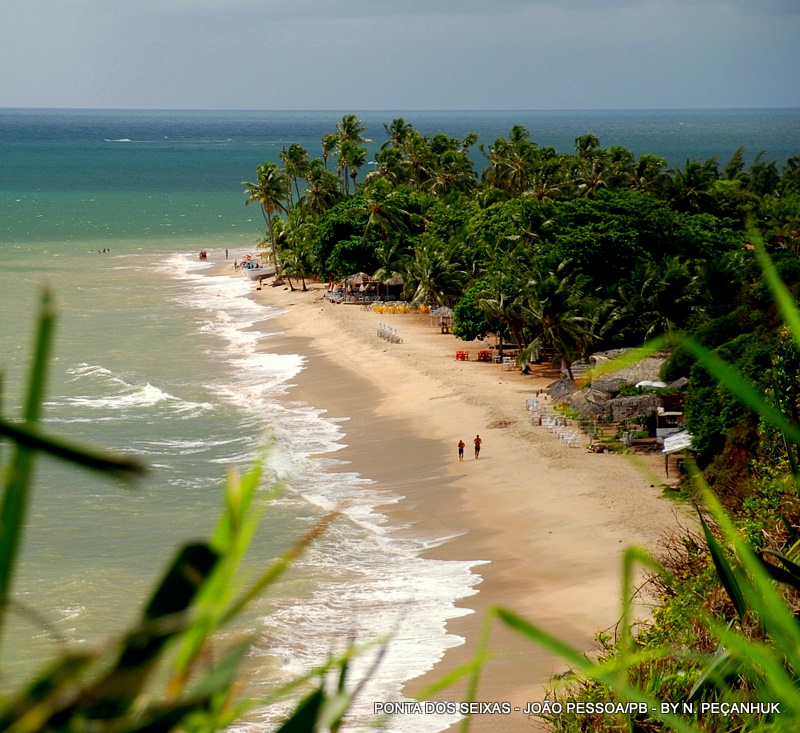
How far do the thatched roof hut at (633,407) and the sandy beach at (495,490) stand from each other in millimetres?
1491

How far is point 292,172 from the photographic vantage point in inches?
2795

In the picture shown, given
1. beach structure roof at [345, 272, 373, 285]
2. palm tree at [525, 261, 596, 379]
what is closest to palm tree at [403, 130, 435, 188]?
beach structure roof at [345, 272, 373, 285]

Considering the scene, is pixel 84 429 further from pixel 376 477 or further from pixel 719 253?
pixel 719 253

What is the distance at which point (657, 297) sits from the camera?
3691cm

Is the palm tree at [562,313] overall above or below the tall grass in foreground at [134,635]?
below

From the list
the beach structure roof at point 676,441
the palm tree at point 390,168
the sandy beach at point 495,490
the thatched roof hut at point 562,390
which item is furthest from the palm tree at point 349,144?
the beach structure roof at point 676,441

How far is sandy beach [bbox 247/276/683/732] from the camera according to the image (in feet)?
63.6

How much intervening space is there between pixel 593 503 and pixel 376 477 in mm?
6939

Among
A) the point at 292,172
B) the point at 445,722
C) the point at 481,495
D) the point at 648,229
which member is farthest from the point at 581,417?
the point at 292,172

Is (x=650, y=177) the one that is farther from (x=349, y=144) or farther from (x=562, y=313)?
(x=349, y=144)

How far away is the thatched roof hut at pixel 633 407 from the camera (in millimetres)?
31031

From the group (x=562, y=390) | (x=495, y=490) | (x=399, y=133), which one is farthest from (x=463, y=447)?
(x=399, y=133)

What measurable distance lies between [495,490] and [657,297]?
11789 mm

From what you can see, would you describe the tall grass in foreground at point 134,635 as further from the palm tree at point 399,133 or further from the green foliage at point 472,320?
the palm tree at point 399,133
